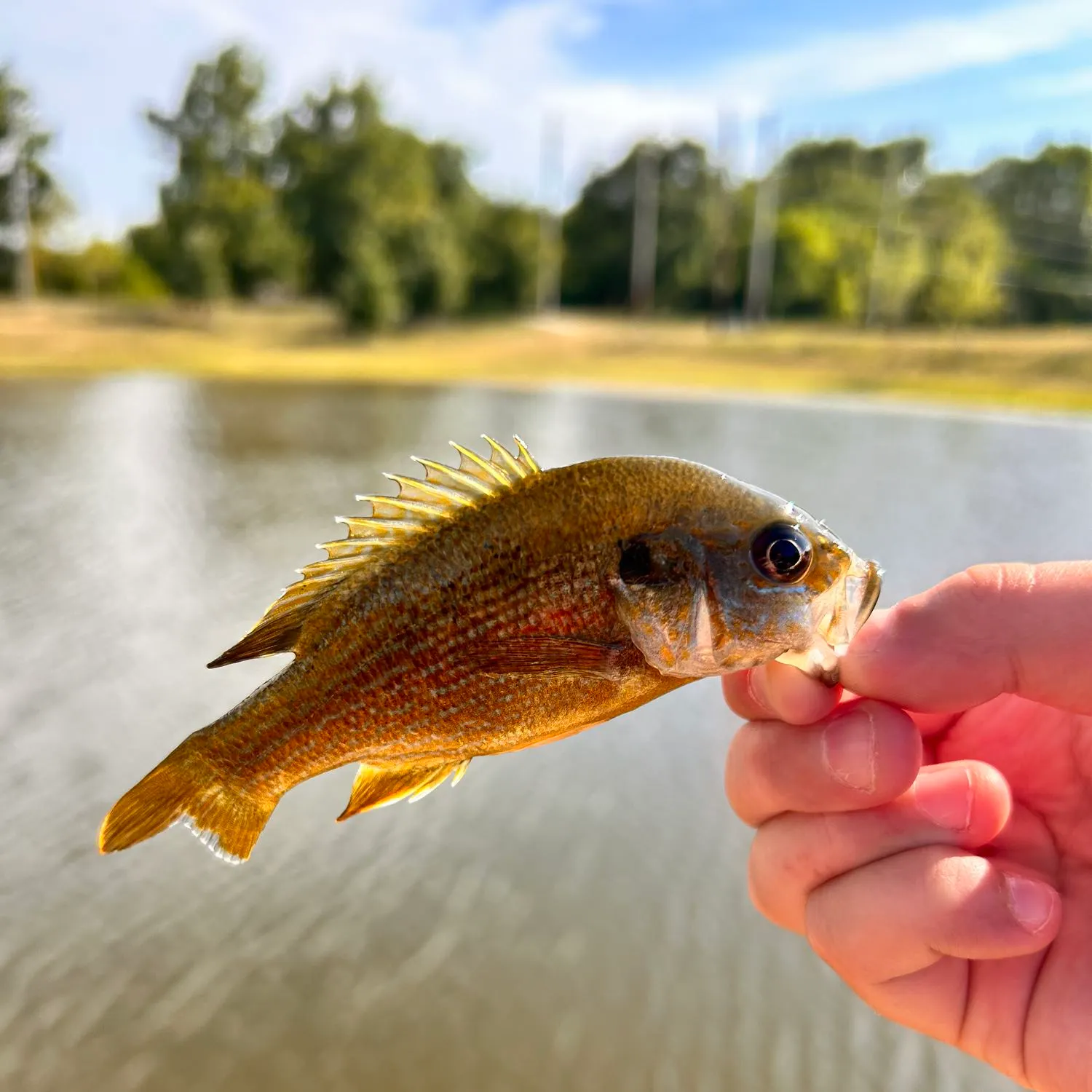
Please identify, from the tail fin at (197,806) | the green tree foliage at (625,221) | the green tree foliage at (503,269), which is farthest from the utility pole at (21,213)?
the tail fin at (197,806)

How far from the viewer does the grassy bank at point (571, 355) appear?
114ft

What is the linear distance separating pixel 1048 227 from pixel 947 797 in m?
70.1

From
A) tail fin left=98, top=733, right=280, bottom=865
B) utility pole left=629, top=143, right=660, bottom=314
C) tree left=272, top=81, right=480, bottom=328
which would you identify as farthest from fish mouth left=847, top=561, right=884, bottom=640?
utility pole left=629, top=143, right=660, bottom=314

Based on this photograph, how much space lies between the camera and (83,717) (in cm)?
614

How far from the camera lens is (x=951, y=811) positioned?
1959mm

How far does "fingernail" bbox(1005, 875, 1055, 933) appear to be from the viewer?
5.78 ft

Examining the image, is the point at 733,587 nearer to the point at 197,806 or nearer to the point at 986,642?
the point at 986,642

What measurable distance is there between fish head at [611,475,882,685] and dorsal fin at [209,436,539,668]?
0.77 ft

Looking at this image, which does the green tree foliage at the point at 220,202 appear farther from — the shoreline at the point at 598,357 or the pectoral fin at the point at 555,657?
the pectoral fin at the point at 555,657

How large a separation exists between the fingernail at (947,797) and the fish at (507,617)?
765 mm

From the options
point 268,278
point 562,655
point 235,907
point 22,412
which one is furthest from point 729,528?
point 268,278

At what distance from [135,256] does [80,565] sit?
180 ft

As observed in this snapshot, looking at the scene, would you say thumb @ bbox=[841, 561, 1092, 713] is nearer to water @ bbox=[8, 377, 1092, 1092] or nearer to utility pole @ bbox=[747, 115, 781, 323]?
water @ bbox=[8, 377, 1092, 1092]

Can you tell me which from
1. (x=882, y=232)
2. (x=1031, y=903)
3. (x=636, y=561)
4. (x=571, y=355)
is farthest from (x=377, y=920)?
(x=882, y=232)
